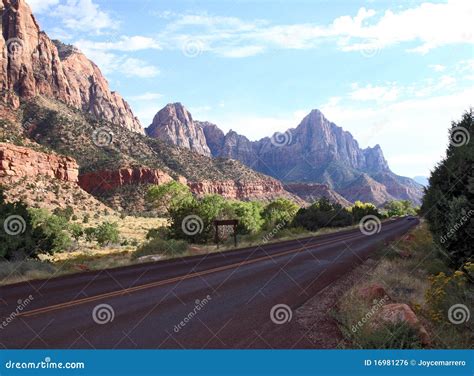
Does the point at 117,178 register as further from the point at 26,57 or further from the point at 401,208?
the point at 401,208

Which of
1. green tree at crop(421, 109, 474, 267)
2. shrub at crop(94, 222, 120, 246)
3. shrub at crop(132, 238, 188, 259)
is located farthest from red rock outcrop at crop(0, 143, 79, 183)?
green tree at crop(421, 109, 474, 267)

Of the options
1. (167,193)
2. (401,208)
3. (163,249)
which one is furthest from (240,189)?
(163,249)

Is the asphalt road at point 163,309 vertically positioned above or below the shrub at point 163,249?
above

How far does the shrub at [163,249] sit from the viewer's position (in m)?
25.4

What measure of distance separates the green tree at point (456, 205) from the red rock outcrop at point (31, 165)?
72.7m

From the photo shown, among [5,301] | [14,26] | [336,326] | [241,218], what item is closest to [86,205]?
[241,218]

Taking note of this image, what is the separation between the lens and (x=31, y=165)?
78.3m

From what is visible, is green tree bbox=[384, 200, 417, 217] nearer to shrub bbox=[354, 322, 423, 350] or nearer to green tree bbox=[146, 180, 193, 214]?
green tree bbox=[146, 180, 193, 214]

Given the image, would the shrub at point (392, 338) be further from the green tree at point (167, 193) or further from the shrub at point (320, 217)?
the green tree at point (167, 193)

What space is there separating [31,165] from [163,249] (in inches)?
2476

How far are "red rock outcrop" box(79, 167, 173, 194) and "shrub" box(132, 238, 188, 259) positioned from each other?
67.6m

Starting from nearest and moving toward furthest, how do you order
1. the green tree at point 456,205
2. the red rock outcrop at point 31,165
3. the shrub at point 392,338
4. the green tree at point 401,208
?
1. the shrub at point 392,338
2. the green tree at point 456,205
3. the red rock outcrop at point 31,165
4. the green tree at point 401,208

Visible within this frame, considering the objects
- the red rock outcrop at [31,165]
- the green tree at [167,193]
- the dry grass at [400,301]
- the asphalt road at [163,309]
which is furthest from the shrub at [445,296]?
the red rock outcrop at [31,165]
